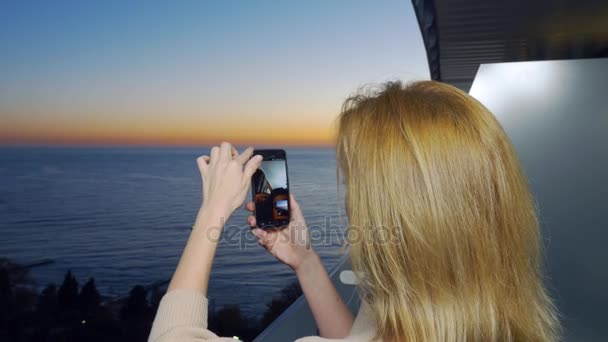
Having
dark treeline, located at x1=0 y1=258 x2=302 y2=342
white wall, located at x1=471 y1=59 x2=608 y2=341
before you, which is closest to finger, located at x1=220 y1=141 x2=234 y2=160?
white wall, located at x1=471 y1=59 x2=608 y2=341

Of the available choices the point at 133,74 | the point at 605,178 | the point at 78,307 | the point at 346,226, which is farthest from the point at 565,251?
the point at 133,74

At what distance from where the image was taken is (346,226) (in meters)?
0.68

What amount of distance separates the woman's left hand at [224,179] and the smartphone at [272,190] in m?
0.22

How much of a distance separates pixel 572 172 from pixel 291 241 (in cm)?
173

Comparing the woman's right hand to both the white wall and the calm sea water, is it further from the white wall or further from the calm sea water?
the calm sea water

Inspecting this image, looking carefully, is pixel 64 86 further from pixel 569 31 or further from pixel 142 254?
pixel 569 31

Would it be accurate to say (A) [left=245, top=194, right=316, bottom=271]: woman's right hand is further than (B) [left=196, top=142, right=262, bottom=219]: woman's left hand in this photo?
Yes

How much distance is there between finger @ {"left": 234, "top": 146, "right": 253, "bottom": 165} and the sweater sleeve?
0.20m

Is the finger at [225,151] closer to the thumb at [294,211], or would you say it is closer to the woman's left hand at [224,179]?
the woman's left hand at [224,179]

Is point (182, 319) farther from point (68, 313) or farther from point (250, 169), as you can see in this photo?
point (68, 313)

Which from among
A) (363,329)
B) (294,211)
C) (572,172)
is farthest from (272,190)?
(572,172)

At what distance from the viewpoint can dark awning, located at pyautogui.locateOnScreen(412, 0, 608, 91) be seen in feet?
7.48

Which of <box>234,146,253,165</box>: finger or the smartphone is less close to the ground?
<box>234,146,253,165</box>: finger

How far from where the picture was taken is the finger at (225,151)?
26.2 inches
